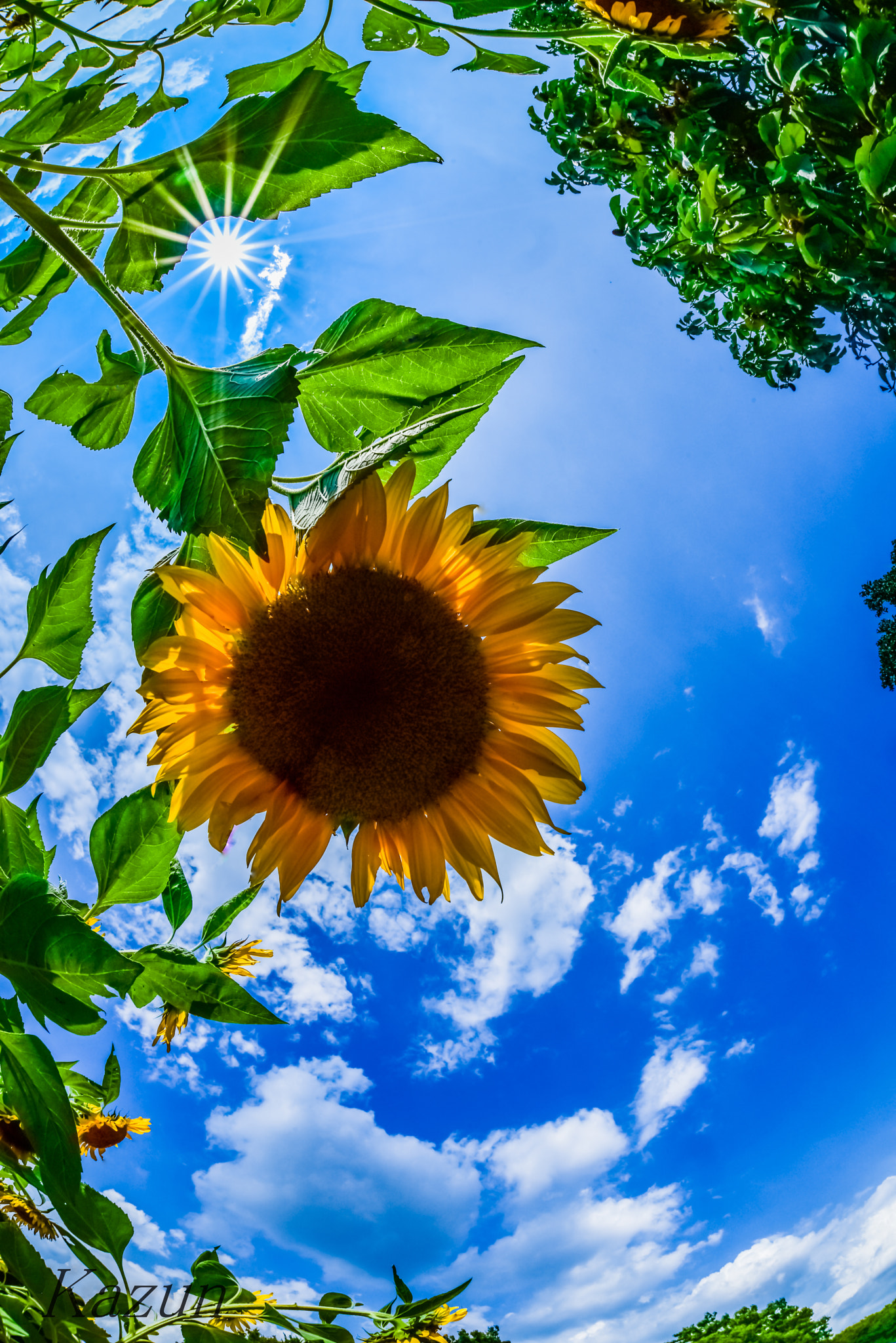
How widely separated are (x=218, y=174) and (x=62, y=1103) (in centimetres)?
40

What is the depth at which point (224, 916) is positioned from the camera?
524mm

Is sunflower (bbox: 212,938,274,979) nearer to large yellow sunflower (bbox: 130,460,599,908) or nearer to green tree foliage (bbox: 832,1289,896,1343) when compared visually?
large yellow sunflower (bbox: 130,460,599,908)

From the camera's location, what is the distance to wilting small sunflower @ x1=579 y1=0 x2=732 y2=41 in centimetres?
109

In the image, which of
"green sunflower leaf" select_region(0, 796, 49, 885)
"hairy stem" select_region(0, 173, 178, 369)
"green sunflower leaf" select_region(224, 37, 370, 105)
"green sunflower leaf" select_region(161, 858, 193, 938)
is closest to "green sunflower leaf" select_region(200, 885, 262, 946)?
"green sunflower leaf" select_region(161, 858, 193, 938)

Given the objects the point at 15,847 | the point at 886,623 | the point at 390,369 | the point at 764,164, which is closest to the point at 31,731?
the point at 15,847

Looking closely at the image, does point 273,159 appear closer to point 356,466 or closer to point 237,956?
point 356,466

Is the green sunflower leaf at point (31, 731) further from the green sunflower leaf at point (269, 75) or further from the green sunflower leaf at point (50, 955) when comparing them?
the green sunflower leaf at point (269, 75)

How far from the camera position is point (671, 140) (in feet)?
6.72

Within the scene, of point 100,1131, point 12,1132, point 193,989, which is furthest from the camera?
point 100,1131

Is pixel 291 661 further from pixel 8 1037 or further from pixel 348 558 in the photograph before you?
pixel 8 1037

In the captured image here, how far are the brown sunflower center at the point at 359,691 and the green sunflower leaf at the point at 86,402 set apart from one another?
0.63ft

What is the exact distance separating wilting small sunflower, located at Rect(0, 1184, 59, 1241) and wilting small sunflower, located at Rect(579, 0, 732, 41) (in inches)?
61.1

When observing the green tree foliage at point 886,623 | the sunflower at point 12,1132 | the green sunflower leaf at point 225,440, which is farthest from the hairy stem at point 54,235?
the green tree foliage at point 886,623

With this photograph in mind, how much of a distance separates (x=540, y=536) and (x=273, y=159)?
7.2 inches
